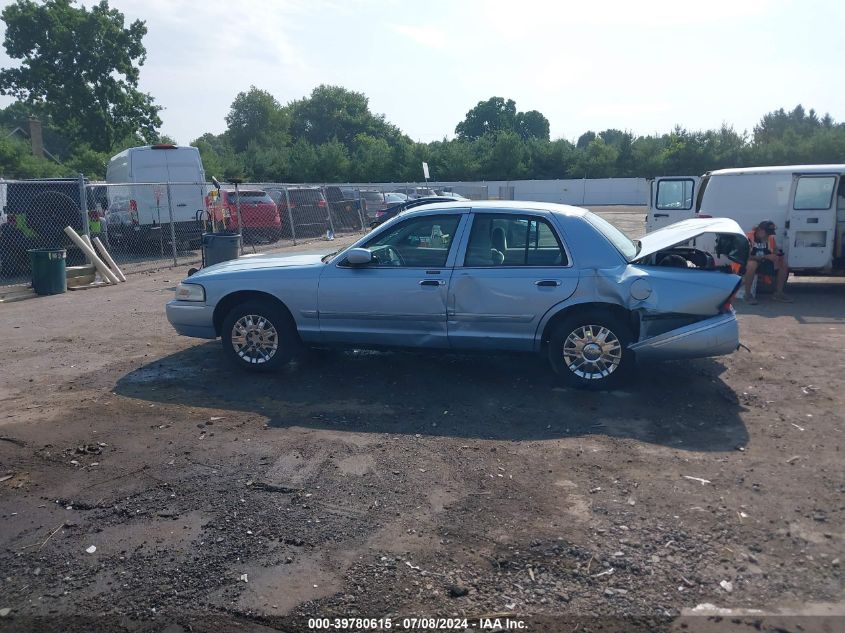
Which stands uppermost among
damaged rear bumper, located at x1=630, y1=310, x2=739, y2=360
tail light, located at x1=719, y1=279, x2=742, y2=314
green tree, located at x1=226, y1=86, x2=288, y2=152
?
green tree, located at x1=226, y1=86, x2=288, y2=152

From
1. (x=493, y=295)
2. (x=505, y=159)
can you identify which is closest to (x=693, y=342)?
(x=493, y=295)

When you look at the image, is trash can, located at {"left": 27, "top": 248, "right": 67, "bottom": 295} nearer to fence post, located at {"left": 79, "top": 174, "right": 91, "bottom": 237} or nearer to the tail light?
fence post, located at {"left": 79, "top": 174, "right": 91, "bottom": 237}

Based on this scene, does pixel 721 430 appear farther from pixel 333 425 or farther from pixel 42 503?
pixel 42 503

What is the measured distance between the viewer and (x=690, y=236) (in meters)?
6.71

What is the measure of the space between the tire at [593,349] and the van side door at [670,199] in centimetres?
939

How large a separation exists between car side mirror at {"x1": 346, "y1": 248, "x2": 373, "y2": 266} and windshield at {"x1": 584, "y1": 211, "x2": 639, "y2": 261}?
6.78ft

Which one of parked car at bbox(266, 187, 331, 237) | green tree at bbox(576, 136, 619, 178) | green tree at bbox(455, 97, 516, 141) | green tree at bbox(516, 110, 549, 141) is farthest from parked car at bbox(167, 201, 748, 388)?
green tree at bbox(516, 110, 549, 141)

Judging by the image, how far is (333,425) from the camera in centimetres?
611

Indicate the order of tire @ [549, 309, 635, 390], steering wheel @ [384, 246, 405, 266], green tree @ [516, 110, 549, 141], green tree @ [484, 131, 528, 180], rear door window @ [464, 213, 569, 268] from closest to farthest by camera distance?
tire @ [549, 309, 635, 390]
rear door window @ [464, 213, 569, 268]
steering wheel @ [384, 246, 405, 266]
green tree @ [484, 131, 528, 180]
green tree @ [516, 110, 549, 141]

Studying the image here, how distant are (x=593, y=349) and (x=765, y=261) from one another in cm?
670

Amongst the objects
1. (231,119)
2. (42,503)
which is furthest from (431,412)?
(231,119)

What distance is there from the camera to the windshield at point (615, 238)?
22.7ft

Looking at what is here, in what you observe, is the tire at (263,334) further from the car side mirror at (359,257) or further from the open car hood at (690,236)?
the open car hood at (690,236)

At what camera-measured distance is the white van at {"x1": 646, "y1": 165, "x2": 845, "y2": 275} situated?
12.0m
